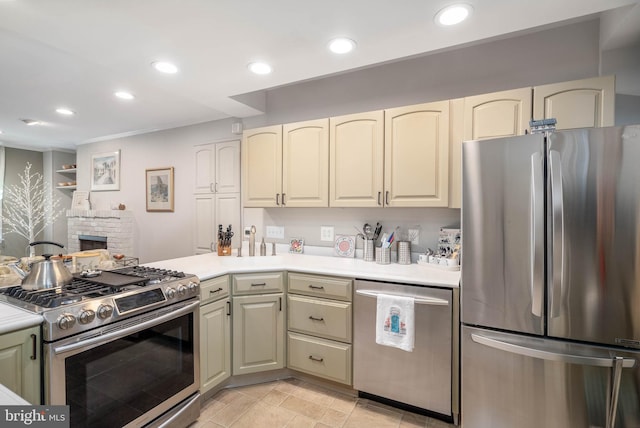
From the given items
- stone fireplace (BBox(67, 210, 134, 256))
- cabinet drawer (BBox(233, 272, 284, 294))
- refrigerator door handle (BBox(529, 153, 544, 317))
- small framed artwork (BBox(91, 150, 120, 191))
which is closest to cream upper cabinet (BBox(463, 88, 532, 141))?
refrigerator door handle (BBox(529, 153, 544, 317))

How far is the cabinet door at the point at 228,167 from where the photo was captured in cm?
331

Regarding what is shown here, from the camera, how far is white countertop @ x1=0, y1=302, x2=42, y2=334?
1.16 metres

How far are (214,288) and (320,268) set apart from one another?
0.75 m

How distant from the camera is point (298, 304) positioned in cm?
224

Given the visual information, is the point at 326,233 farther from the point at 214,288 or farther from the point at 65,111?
the point at 65,111

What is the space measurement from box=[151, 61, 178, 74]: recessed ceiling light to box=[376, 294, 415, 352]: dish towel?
6.85 feet

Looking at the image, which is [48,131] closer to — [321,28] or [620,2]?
[321,28]

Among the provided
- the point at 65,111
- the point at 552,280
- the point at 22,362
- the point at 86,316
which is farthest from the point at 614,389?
the point at 65,111

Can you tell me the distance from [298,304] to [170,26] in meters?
1.91

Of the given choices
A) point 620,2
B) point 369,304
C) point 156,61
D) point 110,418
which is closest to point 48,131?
point 156,61

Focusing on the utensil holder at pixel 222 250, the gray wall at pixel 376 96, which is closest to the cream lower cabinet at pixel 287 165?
the gray wall at pixel 376 96

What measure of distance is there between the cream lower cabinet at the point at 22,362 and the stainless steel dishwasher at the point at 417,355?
1.62 m

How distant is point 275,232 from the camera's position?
10.1 ft

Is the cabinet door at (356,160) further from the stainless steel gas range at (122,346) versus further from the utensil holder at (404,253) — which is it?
the stainless steel gas range at (122,346)
